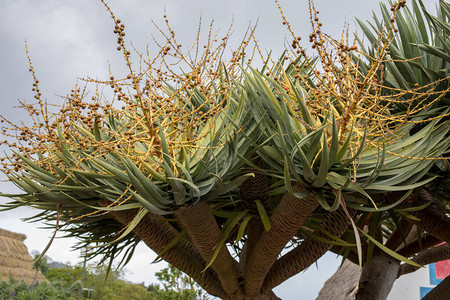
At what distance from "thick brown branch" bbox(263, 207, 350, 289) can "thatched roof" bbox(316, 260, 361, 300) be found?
5.82 feet

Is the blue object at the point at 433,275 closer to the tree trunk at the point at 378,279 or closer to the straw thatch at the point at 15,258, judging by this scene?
the tree trunk at the point at 378,279

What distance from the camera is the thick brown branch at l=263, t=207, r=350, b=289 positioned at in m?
2.29

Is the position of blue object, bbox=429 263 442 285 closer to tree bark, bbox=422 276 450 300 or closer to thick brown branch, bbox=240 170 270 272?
tree bark, bbox=422 276 450 300

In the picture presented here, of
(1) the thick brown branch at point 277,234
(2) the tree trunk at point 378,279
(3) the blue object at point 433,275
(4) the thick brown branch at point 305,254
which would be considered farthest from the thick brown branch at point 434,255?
(3) the blue object at point 433,275

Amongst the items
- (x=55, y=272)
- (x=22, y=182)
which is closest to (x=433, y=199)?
(x=22, y=182)

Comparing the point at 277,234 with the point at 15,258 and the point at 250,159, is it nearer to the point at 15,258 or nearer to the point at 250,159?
the point at 250,159

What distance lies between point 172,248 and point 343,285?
2.47 m

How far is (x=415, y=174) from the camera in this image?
2053 mm

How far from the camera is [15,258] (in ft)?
43.7

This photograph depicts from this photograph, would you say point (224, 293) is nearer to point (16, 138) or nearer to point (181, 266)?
point (181, 266)

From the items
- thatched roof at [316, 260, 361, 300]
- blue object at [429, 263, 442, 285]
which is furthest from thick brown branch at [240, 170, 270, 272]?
blue object at [429, 263, 442, 285]

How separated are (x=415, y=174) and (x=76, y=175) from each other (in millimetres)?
1456

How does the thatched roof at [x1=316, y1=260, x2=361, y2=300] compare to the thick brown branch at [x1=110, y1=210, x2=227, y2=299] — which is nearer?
the thick brown branch at [x1=110, y1=210, x2=227, y2=299]

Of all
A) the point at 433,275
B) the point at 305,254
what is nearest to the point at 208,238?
the point at 305,254
